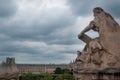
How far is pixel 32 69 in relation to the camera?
193 meters

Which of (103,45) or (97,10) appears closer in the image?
(103,45)

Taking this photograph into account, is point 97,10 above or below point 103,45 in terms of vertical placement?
above

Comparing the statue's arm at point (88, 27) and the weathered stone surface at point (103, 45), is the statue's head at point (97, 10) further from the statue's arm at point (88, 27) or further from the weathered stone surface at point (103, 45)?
the statue's arm at point (88, 27)

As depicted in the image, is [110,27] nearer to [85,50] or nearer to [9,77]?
[85,50]

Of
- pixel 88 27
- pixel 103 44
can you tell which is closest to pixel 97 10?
pixel 88 27

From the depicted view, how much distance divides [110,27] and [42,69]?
181815 mm

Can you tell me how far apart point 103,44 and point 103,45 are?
34 millimetres

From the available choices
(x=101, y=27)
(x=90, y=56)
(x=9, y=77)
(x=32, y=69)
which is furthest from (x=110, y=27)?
(x=32, y=69)

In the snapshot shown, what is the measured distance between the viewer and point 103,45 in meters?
12.6

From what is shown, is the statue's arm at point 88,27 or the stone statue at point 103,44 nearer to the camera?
the stone statue at point 103,44

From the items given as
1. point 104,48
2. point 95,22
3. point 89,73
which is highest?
point 95,22

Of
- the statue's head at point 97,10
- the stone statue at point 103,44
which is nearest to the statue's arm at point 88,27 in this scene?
the stone statue at point 103,44

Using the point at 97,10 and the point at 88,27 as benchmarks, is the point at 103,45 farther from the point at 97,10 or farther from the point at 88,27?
the point at 97,10

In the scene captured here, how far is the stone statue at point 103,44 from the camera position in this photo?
40.3 feet
